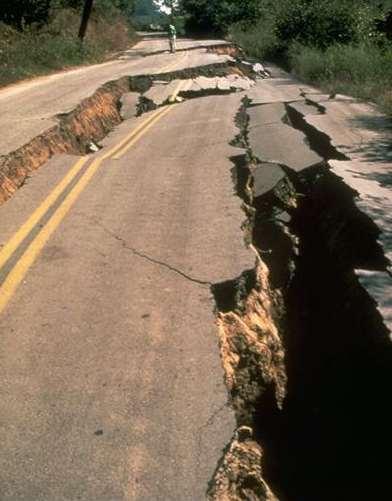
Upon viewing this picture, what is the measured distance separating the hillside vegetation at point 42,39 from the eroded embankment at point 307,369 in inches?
513

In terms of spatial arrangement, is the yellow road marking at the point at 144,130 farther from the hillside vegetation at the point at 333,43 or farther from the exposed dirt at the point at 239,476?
the exposed dirt at the point at 239,476

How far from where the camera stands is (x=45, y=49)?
2186 centimetres

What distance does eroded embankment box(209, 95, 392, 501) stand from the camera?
3811 mm

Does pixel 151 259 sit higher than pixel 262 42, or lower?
higher

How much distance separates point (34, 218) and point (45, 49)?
18.0 meters

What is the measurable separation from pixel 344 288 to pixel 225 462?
10.9ft

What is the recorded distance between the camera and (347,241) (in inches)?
258

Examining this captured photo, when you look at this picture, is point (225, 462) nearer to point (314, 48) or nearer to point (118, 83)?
point (118, 83)

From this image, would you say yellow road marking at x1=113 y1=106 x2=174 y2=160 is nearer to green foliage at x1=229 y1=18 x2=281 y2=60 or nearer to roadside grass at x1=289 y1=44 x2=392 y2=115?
roadside grass at x1=289 y1=44 x2=392 y2=115

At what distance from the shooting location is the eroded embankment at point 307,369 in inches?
150

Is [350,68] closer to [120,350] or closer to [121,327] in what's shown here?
[121,327]

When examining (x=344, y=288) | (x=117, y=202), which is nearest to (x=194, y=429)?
(x=344, y=288)

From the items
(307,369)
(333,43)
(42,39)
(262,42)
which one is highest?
(42,39)

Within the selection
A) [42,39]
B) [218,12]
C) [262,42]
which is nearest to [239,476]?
[42,39]
